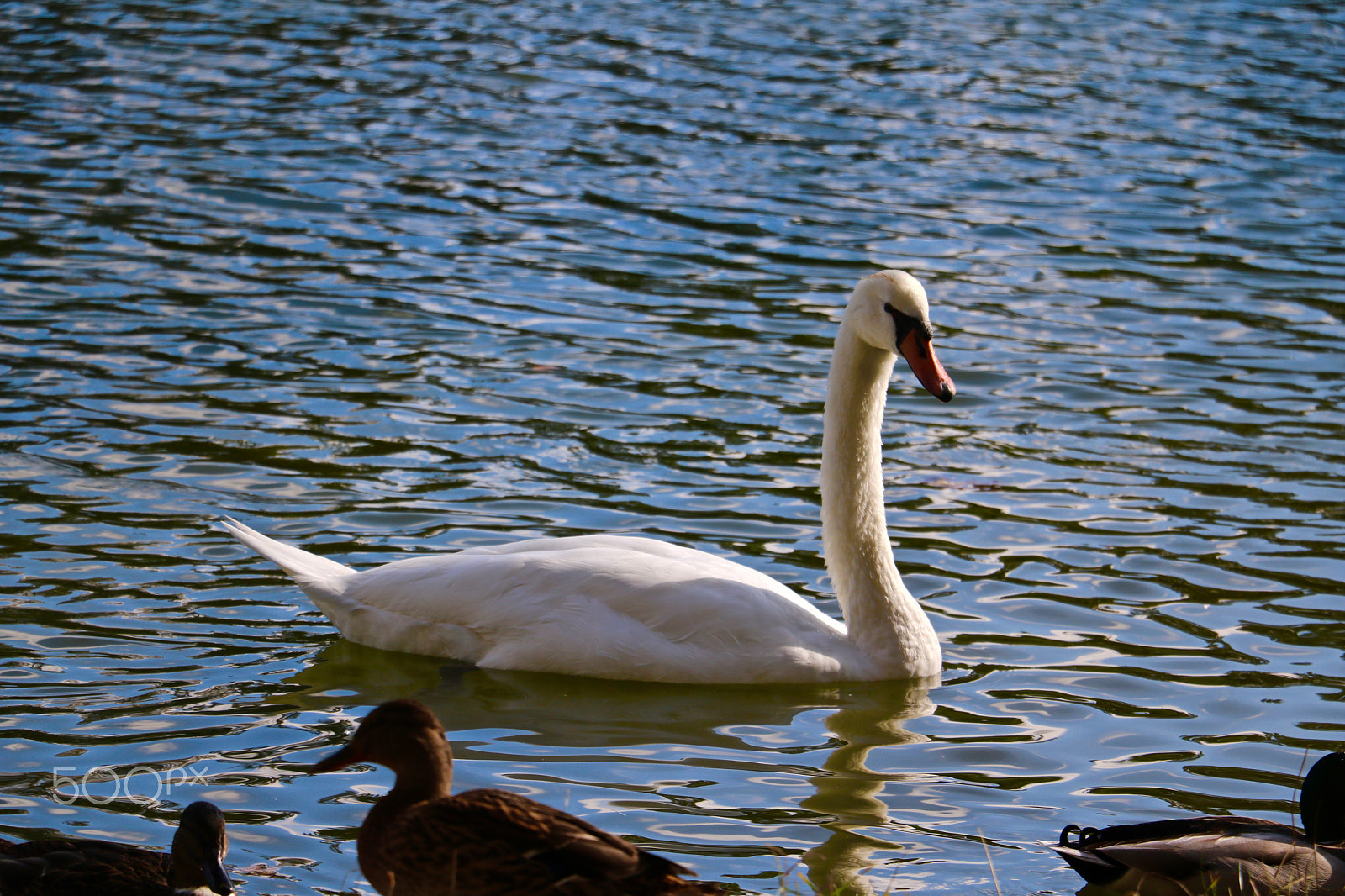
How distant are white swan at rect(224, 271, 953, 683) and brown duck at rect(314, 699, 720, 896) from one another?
82.5 inches

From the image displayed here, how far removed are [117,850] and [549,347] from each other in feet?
20.6

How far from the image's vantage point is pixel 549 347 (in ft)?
33.6

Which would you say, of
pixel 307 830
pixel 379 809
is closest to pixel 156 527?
pixel 307 830

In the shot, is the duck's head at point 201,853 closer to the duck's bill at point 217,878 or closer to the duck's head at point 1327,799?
the duck's bill at point 217,878

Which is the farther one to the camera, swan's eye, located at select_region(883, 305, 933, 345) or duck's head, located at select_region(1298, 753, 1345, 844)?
swan's eye, located at select_region(883, 305, 933, 345)

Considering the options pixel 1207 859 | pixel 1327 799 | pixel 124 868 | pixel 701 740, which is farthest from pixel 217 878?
pixel 1327 799

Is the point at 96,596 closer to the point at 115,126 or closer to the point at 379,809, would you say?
the point at 379,809

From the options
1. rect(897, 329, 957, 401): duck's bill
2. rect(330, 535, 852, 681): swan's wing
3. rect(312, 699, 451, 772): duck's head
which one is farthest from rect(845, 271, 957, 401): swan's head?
rect(312, 699, 451, 772): duck's head

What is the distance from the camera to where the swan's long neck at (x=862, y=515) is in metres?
6.32

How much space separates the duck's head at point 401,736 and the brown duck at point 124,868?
0.36m

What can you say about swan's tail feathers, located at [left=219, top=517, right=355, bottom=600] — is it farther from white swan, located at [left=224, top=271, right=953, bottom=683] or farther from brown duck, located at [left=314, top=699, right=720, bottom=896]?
brown duck, located at [left=314, top=699, right=720, bottom=896]

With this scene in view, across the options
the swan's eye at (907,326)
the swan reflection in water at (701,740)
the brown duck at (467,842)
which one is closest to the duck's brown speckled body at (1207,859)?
the swan reflection in water at (701,740)

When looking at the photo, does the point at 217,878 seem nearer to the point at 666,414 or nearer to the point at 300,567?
the point at 300,567

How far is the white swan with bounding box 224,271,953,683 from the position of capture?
19.9 feet
